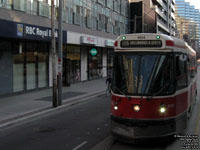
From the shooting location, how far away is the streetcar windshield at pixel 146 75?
7023 millimetres

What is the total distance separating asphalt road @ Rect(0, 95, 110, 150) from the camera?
7.91m

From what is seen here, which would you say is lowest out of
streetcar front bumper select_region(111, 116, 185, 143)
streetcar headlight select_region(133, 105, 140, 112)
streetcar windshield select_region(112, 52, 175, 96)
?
streetcar front bumper select_region(111, 116, 185, 143)

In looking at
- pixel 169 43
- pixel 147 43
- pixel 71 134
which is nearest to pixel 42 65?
pixel 71 134

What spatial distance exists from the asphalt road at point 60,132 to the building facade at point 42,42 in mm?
6905

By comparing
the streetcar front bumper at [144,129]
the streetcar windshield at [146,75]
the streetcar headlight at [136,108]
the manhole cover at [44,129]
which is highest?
the streetcar windshield at [146,75]

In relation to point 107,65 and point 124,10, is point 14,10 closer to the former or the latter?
point 107,65

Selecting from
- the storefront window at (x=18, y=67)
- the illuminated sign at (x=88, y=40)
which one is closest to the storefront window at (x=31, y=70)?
the storefront window at (x=18, y=67)

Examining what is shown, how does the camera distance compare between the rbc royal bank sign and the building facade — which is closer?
the rbc royal bank sign

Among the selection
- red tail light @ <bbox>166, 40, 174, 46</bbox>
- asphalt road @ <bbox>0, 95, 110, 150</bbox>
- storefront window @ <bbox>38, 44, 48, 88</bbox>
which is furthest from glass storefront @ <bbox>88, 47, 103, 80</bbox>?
red tail light @ <bbox>166, 40, 174, 46</bbox>

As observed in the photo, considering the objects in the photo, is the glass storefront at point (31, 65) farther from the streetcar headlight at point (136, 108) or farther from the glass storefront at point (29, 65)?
the streetcar headlight at point (136, 108)

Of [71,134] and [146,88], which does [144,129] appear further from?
[71,134]

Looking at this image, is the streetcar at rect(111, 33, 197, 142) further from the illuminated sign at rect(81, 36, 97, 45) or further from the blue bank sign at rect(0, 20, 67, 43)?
the illuminated sign at rect(81, 36, 97, 45)

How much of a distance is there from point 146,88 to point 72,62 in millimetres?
21462

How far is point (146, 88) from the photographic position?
23.0ft
